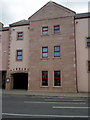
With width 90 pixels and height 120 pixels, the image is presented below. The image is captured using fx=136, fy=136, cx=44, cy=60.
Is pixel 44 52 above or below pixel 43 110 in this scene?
above

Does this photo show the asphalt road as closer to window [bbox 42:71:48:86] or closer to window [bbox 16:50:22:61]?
window [bbox 42:71:48:86]

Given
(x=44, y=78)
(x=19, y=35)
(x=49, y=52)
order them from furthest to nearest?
(x=19, y=35) → (x=49, y=52) → (x=44, y=78)

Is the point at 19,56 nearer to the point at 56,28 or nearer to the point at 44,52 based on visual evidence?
the point at 44,52

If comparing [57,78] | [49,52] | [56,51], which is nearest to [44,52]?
[49,52]

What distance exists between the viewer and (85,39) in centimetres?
1816

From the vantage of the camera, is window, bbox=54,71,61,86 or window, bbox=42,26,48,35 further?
window, bbox=42,26,48,35

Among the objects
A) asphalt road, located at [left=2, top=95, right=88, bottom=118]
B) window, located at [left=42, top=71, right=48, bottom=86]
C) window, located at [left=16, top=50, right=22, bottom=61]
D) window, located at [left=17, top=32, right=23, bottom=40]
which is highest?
window, located at [left=17, top=32, right=23, bottom=40]

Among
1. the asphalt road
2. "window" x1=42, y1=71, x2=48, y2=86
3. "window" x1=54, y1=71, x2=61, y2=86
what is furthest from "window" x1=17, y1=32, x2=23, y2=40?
the asphalt road

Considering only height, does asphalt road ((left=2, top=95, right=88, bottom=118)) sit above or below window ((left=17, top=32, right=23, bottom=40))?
below

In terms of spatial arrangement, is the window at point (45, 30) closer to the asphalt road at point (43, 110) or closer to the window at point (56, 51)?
the window at point (56, 51)

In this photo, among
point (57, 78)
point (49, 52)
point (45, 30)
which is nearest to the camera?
point (57, 78)

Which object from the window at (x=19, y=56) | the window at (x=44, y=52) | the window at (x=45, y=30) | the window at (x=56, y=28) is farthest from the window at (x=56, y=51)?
the window at (x=19, y=56)

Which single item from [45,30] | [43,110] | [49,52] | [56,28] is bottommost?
[43,110]

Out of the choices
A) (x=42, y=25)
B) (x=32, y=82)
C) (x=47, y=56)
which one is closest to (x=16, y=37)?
(x=42, y=25)
